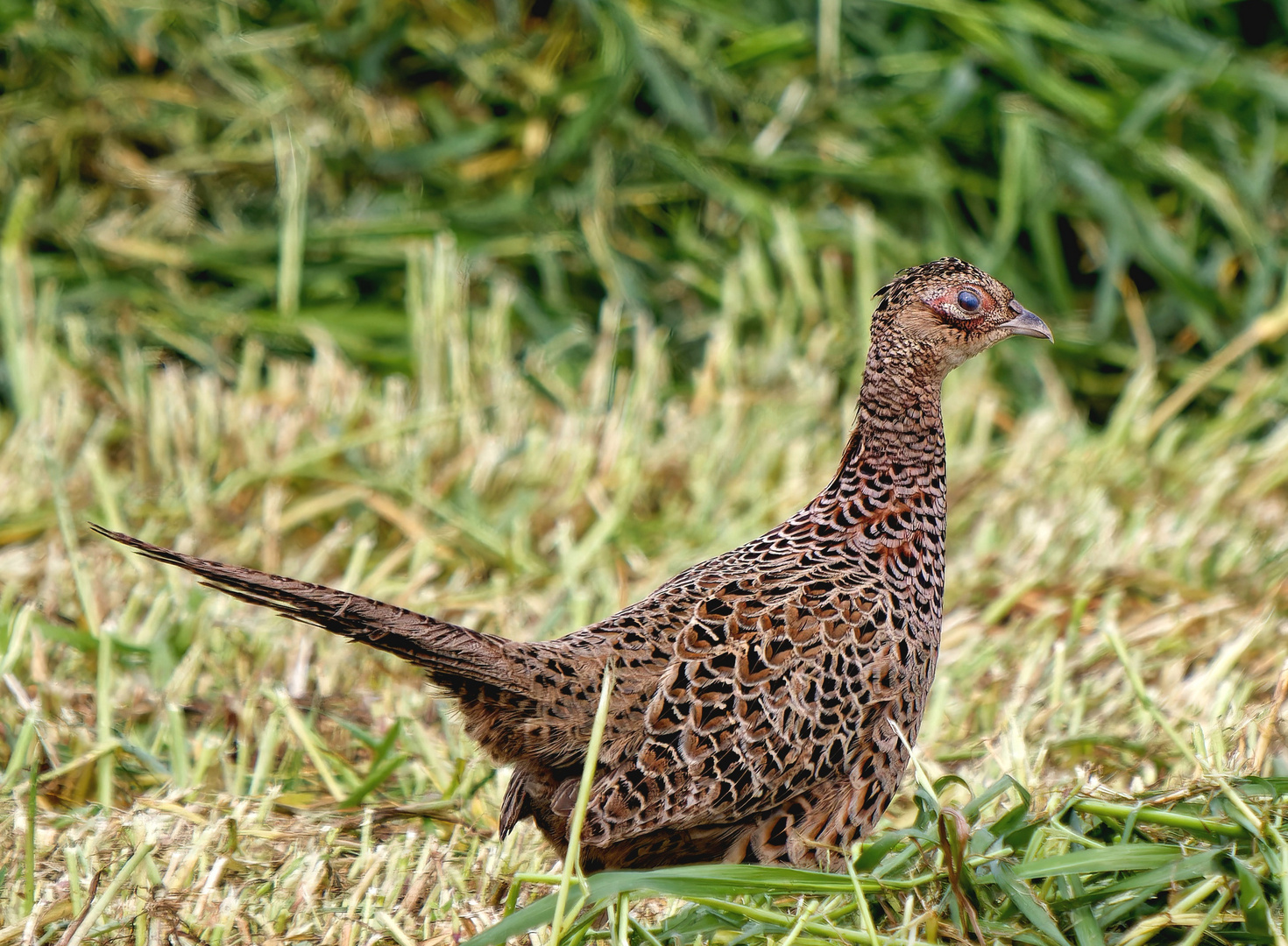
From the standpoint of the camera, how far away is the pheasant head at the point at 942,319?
3.12 metres

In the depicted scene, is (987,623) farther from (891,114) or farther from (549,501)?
(891,114)

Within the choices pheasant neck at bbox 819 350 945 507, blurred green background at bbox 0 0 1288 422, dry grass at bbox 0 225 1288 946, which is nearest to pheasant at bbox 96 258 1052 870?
pheasant neck at bbox 819 350 945 507

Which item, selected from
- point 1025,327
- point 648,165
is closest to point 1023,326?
point 1025,327

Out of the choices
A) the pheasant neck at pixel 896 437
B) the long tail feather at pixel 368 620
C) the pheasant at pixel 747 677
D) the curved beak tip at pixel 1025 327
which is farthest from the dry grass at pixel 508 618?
the curved beak tip at pixel 1025 327

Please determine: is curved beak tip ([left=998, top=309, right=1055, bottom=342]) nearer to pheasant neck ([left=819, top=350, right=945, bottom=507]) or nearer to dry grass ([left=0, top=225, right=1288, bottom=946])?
pheasant neck ([left=819, top=350, right=945, bottom=507])

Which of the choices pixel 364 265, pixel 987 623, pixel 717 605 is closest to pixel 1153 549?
pixel 987 623

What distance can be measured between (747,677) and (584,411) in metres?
2.26

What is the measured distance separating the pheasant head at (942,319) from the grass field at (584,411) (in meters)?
0.67

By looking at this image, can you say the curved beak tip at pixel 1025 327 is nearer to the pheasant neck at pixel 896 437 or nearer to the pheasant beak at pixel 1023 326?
the pheasant beak at pixel 1023 326

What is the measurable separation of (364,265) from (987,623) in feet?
8.26

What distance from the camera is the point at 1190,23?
586 centimetres

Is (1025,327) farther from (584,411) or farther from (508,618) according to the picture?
(584,411)

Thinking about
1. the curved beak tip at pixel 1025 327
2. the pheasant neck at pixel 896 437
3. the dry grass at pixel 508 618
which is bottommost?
the dry grass at pixel 508 618

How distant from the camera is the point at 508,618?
3934mm
